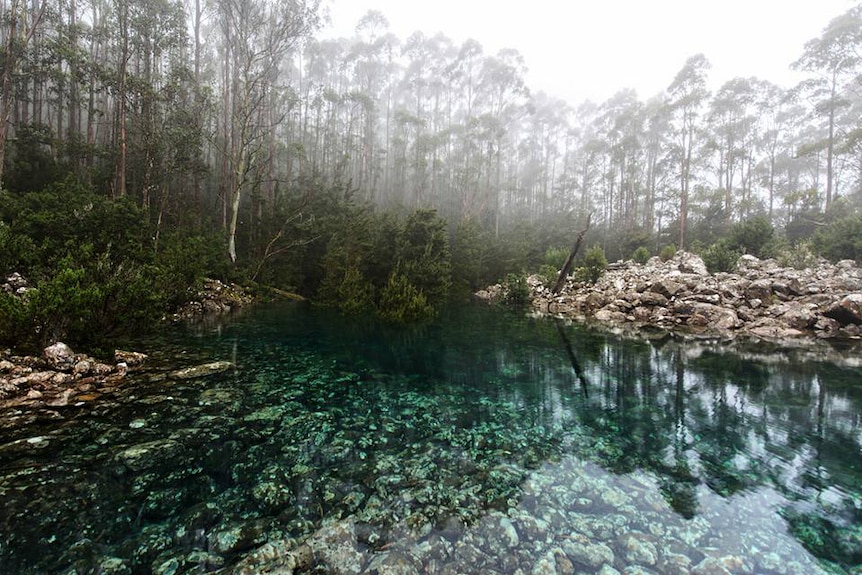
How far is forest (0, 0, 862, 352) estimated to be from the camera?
25.8 feet

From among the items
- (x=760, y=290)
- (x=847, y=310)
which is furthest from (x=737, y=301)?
(x=847, y=310)

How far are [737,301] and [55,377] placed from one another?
55.8 feet

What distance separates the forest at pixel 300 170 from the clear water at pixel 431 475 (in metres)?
2.28

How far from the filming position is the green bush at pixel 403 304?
11.6 metres

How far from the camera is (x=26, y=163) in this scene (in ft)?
37.0

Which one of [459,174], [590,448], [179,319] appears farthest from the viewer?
[459,174]

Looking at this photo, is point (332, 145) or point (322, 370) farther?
point (332, 145)

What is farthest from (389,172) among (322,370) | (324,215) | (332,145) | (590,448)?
(590,448)

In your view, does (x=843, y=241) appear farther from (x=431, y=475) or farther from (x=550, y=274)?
(x=431, y=475)

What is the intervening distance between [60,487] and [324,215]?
1592 cm

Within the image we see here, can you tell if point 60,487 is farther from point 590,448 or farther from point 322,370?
point 590,448

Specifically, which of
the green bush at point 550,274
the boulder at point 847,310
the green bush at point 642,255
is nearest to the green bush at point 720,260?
the green bush at point 642,255

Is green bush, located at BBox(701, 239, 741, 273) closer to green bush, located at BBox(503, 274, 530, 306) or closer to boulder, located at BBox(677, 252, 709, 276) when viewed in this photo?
boulder, located at BBox(677, 252, 709, 276)

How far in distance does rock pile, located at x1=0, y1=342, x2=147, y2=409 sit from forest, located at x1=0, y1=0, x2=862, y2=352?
31cm
